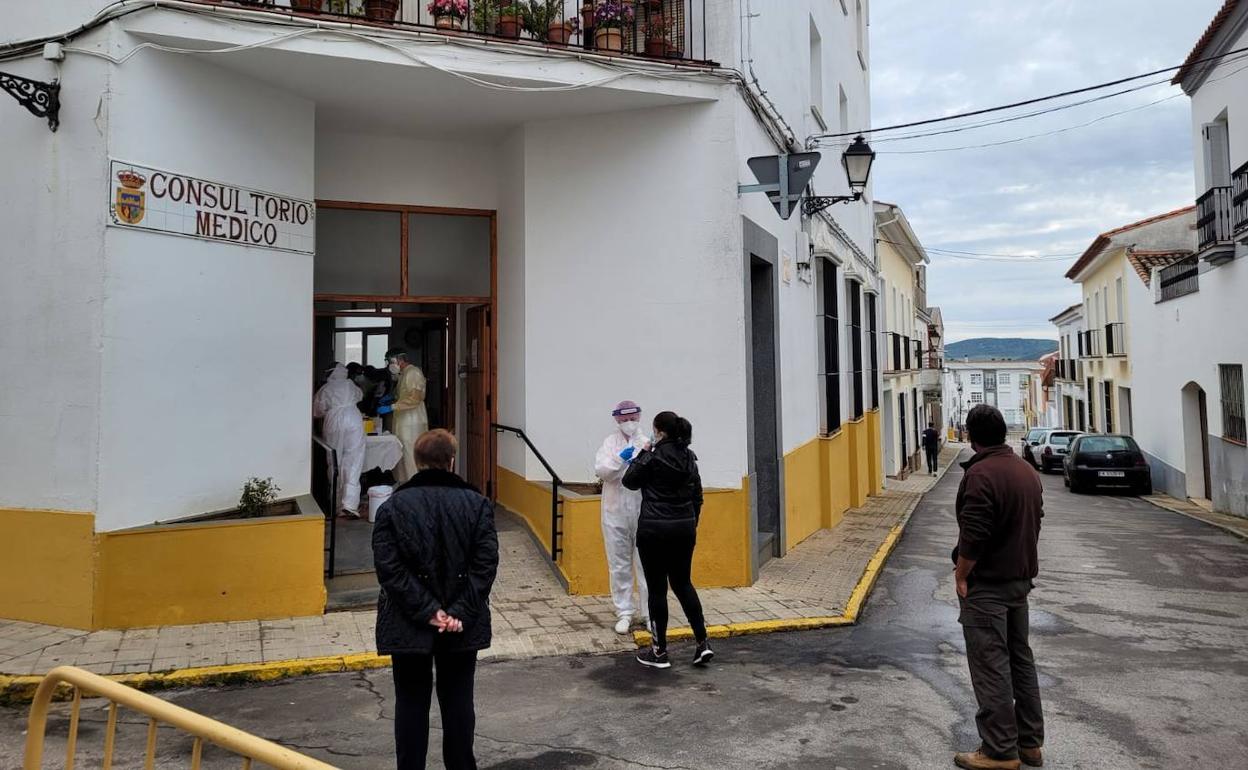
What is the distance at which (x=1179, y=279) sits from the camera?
17.9 metres

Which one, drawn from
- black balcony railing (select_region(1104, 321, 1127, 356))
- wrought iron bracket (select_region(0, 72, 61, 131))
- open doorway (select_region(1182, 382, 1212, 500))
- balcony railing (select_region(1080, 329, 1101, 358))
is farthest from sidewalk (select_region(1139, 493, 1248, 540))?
wrought iron bracket (select_region(0, 72, 61, 131))

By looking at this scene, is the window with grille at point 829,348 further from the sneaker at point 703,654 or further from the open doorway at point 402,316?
the sneaker at point 703,654

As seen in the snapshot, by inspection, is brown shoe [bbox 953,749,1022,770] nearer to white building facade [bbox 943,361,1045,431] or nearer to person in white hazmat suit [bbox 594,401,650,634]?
person in white hazmat suit [bbox 594,401,650,634]

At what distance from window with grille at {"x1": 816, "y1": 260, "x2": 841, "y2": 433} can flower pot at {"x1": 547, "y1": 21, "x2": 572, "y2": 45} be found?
230 inches

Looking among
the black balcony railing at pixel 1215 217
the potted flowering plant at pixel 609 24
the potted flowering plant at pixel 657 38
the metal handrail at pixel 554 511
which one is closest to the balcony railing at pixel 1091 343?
the black balcony railing at pixel 1215 217

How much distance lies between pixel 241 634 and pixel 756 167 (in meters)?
5.78

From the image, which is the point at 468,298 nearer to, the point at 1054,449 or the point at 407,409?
the point at 407,409

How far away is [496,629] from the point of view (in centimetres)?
629

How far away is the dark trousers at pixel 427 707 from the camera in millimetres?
3480

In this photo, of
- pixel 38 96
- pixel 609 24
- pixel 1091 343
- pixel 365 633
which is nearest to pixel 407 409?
pixel 365 633

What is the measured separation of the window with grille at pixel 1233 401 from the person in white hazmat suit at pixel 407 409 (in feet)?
44.3

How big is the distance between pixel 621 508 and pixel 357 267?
4.33 m

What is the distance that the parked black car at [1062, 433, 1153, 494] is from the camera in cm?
1994

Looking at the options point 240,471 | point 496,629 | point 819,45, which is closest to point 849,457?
point 819,45
